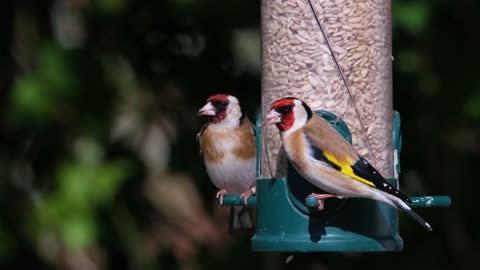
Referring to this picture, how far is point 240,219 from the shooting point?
273 inches

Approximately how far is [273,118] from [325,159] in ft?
0.96

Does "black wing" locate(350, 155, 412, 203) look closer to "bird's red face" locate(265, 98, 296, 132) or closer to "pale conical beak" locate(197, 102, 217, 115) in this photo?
"bird's red face" locate(265, 98, 296, 132)

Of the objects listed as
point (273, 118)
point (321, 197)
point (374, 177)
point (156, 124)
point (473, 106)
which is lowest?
point (156, 124)

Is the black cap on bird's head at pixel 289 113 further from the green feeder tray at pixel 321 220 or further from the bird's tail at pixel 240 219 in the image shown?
the bird's tail at pixel 240 219

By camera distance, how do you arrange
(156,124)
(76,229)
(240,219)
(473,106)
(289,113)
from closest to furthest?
(289,113) → (240,219) → (76,229) → (473,106) → (156,124)

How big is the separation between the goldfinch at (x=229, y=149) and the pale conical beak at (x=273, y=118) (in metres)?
0.88

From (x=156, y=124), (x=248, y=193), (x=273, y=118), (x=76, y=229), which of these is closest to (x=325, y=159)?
(x=273, y=118)

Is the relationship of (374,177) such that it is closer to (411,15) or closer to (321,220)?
(321,220)

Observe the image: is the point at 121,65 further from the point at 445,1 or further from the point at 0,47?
the point at 445,1

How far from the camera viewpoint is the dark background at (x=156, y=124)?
7688mm

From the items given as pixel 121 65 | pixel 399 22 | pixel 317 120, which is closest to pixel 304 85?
pixel 317 120

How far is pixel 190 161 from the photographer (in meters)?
7.93

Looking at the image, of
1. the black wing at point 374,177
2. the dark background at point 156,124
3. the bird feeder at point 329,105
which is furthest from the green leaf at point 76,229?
the black wing at point 374,177

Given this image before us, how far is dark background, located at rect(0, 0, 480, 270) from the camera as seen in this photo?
7688mm
